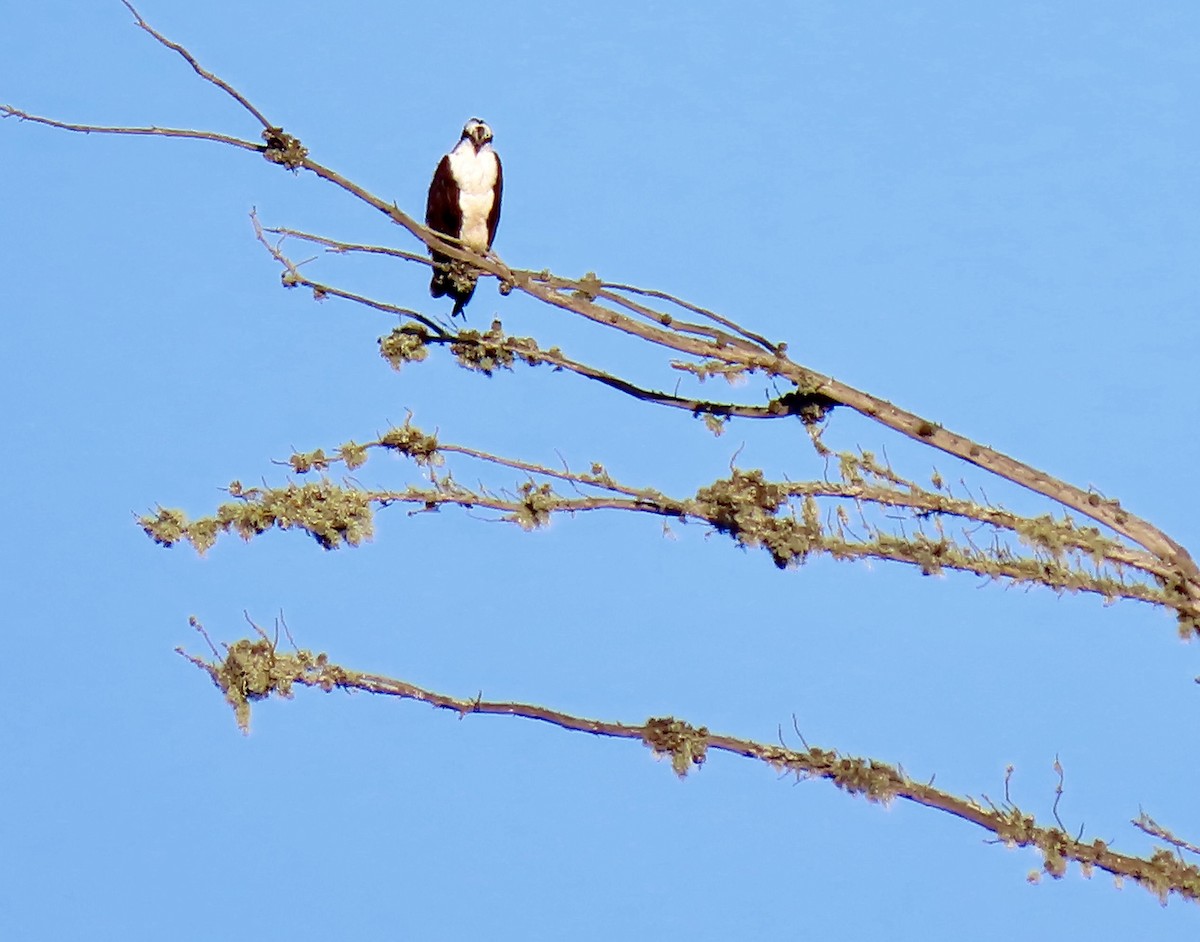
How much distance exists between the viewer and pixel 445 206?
13.5m

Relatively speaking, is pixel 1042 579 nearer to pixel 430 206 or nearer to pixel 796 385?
pixel 796 385

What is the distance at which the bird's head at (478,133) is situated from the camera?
13844mm

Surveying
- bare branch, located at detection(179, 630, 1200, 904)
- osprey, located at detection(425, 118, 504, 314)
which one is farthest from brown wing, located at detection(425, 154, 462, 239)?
bare branch, located at detection(179, 630, 1200, 904)

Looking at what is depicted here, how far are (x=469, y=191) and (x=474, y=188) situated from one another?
0.05 metres

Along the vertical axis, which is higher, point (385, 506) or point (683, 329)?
point (683, 329)

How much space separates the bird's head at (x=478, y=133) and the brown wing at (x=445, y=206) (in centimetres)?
27

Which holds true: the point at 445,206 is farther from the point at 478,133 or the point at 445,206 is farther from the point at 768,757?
the point at 768,757

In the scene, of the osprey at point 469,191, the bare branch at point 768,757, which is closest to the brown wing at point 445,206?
the osprey at point 469,191

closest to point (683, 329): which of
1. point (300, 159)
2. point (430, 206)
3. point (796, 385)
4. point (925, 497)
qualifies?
point (796, 385)

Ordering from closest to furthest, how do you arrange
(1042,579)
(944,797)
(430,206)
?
(944,797), (1042,579), (430,206)

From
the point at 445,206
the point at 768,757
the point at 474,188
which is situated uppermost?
the point at 474,188

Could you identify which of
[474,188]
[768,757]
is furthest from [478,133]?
[768,757]

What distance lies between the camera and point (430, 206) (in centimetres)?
1373

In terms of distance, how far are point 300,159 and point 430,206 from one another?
21.4 ft
